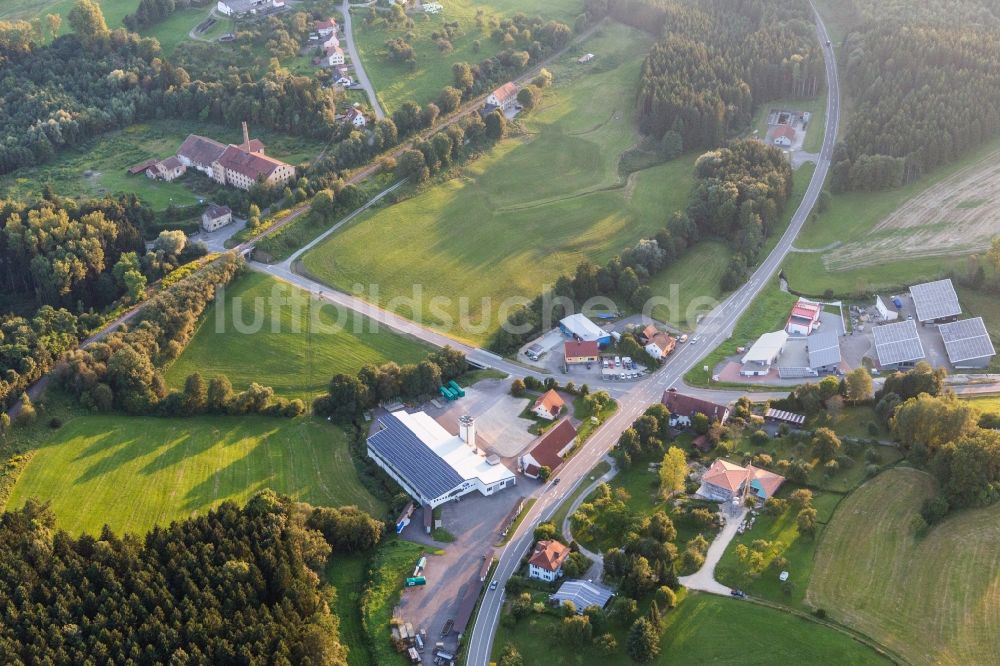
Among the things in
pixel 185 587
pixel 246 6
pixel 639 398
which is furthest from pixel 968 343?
pixel 246 6

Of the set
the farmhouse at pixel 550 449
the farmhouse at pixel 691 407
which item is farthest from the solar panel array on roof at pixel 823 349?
the farmhouse at pixel 550 449

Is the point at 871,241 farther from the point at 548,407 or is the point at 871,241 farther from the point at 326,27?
the point at 326,27

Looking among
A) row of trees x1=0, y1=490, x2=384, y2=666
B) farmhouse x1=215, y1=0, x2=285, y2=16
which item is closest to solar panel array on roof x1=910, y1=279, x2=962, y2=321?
row of trees x1=0, y1=490, x2=384, y2=666

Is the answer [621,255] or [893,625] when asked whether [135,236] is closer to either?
[621,255]

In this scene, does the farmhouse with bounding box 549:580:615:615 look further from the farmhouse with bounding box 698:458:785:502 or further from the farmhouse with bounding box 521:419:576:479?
the farmhouse with bounding box 521:419:576:479

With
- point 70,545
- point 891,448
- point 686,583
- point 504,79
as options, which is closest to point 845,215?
point 891,448

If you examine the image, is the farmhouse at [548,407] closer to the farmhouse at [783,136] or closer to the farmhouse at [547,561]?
the farmhouse at [547,561]
